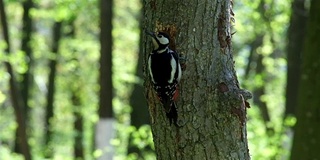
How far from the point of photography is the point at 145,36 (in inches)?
135

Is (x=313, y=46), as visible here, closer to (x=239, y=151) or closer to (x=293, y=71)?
(x=239, y=151)

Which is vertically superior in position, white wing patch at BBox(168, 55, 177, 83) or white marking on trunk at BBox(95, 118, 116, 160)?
white wing patch at BBox(168, 55, 177, 83)

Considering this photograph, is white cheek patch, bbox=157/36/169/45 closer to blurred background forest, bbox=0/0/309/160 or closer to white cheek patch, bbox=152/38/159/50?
white cheek patch, bbox=152/38/159/50

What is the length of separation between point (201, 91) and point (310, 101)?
3.35 metres

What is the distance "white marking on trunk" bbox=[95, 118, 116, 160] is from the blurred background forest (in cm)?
15

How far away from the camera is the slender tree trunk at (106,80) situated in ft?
29.1

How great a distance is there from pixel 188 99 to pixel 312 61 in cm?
345

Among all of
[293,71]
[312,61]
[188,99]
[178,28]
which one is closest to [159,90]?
[188,99]

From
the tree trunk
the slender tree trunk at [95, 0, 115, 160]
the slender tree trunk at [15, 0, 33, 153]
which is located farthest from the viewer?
the slender tree trunk at [15, 0, 33, 153]

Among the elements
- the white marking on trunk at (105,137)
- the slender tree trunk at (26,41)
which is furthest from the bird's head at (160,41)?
the slender tree trunk at (26,41)

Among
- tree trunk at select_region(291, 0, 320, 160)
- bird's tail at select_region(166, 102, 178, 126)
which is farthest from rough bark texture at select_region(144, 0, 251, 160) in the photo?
tree trunk at select_region(291, 0, 320, 160)

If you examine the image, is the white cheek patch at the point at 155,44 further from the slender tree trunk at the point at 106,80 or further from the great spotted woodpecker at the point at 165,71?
the slender tree trunk at the point at 106,80

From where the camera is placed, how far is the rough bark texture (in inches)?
127

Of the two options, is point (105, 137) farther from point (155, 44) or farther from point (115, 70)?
point (155, 44)
